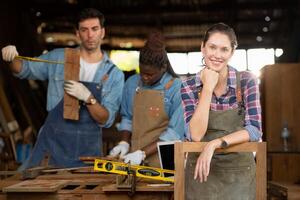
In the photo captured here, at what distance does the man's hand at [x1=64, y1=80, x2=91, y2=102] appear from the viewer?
14.7 feet

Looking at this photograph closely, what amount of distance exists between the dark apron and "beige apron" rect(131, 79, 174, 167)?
0.32 metres

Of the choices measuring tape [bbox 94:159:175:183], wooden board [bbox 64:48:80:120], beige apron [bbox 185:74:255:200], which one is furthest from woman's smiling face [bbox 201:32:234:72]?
wooden board [bbox 64:48:80:120]

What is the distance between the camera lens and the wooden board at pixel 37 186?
3393 mm

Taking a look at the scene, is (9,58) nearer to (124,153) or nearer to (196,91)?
(124,153)

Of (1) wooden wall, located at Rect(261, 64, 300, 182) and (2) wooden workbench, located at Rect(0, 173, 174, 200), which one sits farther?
(1) wooden wall, located at Rect(261, 64, 300, 182)

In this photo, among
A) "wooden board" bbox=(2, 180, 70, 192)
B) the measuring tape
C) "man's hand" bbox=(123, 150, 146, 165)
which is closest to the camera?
"wooden board" bbox=(2, 180, 70, 192)

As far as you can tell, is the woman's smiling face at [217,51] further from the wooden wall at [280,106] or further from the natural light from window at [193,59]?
the natural light from window at [193,59]

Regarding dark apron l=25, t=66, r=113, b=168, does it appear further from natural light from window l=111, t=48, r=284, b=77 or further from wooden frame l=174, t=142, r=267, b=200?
natural light from window l=111, t=48, r=284, b=77

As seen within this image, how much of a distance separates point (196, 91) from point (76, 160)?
170cm

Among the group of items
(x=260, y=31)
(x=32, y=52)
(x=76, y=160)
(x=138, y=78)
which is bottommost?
(x=76, y=160)

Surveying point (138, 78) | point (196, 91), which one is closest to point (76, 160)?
point (138, 78)

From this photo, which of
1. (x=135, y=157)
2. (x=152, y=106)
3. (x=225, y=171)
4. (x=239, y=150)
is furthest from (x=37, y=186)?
(x=152, y=106)

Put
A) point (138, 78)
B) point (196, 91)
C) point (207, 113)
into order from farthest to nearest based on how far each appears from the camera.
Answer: point (138, 78)
point (196, 91)
point (207, 113)

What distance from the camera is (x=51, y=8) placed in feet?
32.9
